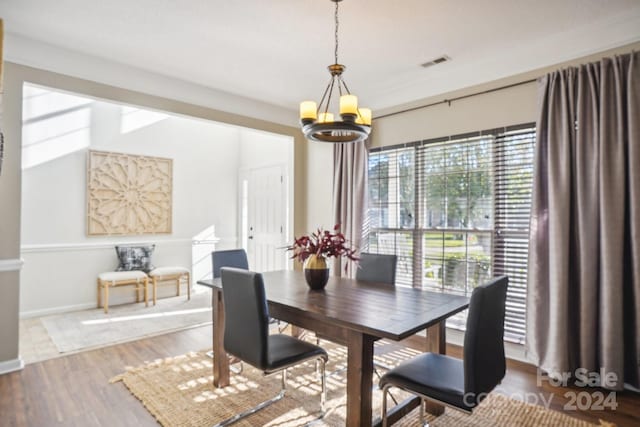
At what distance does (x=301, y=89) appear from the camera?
406 cm

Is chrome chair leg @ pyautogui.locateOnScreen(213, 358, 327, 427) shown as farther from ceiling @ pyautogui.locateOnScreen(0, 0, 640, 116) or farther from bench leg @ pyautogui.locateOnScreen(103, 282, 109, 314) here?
bench leg @ pyautogui.locateOnScreen(103, 282, 109, 314)

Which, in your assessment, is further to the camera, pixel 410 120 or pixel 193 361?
pixel 410 120

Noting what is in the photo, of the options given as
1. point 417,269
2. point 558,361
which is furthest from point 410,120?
point 558,361

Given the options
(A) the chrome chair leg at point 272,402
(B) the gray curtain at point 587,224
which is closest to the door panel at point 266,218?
(A) the chrome chair leg at point 272,402

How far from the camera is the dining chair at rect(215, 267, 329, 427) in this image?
2020 mm

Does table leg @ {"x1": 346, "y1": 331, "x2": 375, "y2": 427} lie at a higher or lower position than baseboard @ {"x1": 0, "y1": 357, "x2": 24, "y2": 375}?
higher

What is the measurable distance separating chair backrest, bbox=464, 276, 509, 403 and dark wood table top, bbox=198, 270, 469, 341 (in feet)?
0.89

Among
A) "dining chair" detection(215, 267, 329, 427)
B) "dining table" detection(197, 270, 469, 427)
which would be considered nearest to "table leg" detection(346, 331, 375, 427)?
"dining table" detection(197, 270, 469, 427)

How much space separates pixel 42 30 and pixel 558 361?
4.65m

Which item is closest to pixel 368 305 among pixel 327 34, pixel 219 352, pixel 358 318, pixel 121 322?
pixel 358 318

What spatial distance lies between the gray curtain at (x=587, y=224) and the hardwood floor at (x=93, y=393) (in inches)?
9.7

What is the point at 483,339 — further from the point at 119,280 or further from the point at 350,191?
the point at 119,280

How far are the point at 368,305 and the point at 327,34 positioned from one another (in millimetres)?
2064

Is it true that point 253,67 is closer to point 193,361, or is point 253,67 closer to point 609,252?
point 193,361
